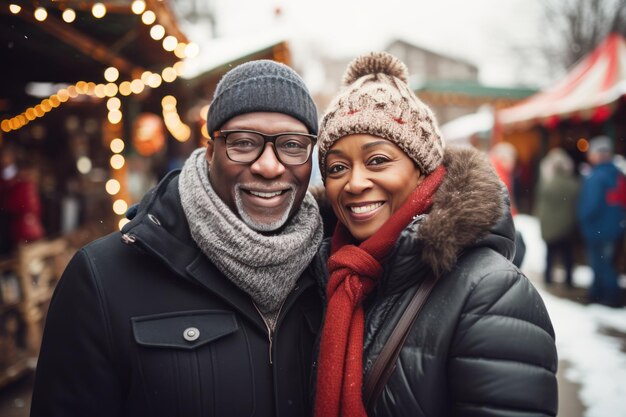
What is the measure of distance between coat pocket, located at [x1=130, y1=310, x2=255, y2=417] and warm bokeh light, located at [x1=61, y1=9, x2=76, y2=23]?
11.3 feet

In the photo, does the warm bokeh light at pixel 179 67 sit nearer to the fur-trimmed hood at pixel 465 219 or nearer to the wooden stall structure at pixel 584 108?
the fur-trimmed hood at pixel 465 219

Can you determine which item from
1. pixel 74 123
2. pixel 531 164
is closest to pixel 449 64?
pixel 531 164

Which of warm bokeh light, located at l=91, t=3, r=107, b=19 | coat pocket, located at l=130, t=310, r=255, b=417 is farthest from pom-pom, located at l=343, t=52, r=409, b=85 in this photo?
warm bokeh light, located at l=91, t=3, r=107, b=19

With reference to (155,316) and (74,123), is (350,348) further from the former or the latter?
(74,123)

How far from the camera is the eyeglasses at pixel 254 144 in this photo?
1.80m

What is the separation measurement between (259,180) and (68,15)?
11.0ft

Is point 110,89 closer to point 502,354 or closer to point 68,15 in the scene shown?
point 68,15

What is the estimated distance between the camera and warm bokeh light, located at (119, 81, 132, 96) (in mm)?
6918

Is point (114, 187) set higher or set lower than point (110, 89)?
lower

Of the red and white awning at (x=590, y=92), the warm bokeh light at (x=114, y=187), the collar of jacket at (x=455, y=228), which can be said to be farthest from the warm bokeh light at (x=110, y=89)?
the red and white awning at (x=590, y=92)

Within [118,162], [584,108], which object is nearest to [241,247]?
[118,162]

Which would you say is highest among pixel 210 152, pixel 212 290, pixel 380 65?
pixel 380 65

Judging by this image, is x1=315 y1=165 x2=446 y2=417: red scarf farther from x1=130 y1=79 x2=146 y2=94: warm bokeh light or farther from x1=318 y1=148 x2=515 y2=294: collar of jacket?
x1=130 y1=79 x2=146 y2=94: warm bokeh light

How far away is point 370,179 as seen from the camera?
1798 millimetres
